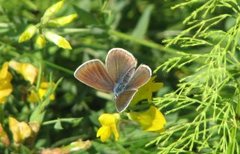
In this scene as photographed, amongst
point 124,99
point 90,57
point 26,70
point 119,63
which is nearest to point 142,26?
point 90,57

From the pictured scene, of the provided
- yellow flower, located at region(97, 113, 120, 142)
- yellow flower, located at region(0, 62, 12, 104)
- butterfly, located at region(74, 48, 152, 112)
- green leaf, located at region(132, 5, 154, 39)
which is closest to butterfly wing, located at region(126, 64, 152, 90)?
butterfly, located at region(74, 48, 152, 112)

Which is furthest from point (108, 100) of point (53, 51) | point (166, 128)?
point (166, 128)

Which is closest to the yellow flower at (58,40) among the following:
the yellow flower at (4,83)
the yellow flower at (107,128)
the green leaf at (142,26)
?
the yellow flower at (4,83)

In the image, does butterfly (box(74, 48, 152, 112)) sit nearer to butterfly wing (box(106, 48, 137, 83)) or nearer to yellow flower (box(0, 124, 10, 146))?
butterfly wing (box(106, 48, 137, 83))

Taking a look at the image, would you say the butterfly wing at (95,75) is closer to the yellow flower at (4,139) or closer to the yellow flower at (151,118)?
the yellow flower at (151,118)

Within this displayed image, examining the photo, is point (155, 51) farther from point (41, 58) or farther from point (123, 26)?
point (41, 58)

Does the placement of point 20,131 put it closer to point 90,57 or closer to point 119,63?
point 119,63
